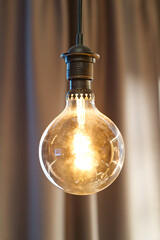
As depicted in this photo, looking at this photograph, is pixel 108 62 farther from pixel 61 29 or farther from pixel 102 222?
pixel 102 222

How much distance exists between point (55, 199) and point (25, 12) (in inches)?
30.1

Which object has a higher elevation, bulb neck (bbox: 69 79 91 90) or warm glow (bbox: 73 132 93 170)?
bulb neck (bbox: 69 79 91 90)

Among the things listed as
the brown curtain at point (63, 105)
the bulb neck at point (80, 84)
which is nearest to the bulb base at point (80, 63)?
the bulb neck at point (80, 84)

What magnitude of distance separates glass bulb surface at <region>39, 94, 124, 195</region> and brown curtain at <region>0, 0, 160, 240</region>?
0.61 metres

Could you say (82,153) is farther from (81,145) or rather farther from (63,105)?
(63,105)

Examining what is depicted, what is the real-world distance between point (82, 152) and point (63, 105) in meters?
0.66

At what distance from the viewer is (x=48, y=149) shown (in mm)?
507

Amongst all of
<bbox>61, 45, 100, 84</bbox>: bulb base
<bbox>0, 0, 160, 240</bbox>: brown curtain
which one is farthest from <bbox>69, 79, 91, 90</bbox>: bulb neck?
<bbox>0, 0, 160, 240</bbox>: brown curtain

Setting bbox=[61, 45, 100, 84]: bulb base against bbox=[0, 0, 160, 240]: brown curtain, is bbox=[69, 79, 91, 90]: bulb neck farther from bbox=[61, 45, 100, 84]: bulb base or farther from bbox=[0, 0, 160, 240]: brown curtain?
bbox=[0, 0, 160, 240]: brown curtain

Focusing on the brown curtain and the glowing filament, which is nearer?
the glowing filament

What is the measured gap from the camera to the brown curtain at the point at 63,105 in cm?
109

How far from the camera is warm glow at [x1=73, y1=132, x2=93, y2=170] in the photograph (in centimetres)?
49

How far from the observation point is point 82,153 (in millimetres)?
501

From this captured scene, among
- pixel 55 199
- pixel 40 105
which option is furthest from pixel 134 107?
pixel 55 199
